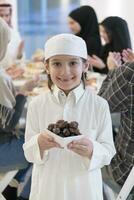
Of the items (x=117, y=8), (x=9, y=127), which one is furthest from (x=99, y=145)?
(x=117, y=8)

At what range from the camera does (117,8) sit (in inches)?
184

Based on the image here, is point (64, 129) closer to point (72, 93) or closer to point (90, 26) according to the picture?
point (72, 93)

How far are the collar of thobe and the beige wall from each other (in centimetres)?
309

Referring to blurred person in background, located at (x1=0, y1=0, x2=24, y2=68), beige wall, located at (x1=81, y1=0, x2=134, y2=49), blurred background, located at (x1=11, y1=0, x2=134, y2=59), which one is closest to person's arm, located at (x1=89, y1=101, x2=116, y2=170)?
blurred person in background, located at (x1=0, y1=0, x2=24, y2=68)

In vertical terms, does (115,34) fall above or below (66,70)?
below

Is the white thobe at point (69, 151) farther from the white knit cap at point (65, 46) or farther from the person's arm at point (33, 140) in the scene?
the white knit cap at point (65, 46)

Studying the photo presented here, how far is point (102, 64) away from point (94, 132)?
173 cm

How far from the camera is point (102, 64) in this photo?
300 cm

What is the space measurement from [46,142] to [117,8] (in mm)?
3710

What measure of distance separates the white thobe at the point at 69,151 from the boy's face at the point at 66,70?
41mm

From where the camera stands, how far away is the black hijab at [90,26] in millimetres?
3352

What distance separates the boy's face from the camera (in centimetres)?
128

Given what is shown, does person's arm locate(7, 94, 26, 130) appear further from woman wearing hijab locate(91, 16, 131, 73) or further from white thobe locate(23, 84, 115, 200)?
woman wearing hijab locate(91, 16, 131, 73)

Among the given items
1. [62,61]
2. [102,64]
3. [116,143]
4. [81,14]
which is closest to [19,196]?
[116,143]
